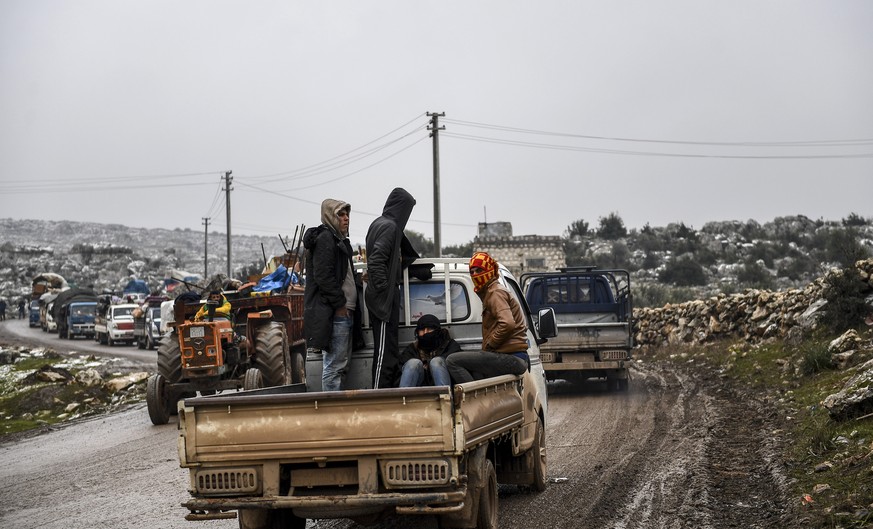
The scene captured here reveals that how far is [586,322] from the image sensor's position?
19.8m

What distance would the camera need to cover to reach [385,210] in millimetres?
9086

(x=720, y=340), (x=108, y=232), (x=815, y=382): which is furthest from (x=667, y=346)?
(x=108, y=232)

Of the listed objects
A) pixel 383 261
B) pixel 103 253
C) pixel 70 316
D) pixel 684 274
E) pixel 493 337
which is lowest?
pixel 70 316

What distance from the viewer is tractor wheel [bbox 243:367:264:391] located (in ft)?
53.0

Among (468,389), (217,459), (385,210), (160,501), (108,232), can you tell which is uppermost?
(108,232)

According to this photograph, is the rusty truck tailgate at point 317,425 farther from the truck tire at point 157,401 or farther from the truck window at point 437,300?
the truck tire at point 157,401

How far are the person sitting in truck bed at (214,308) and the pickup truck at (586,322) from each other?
19.5 feet

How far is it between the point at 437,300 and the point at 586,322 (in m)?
11.0

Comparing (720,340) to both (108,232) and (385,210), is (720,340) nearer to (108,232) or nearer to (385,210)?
(385,210)

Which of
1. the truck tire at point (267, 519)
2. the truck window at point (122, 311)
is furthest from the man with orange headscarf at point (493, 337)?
the truck window at point (122, 311)

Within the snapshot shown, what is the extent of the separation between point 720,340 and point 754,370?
7.59m

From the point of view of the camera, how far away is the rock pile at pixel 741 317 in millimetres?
20047

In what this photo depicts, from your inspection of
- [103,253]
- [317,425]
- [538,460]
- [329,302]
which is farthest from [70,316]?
[103,253]

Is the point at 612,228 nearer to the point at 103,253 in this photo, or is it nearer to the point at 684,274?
the point at 684,274
